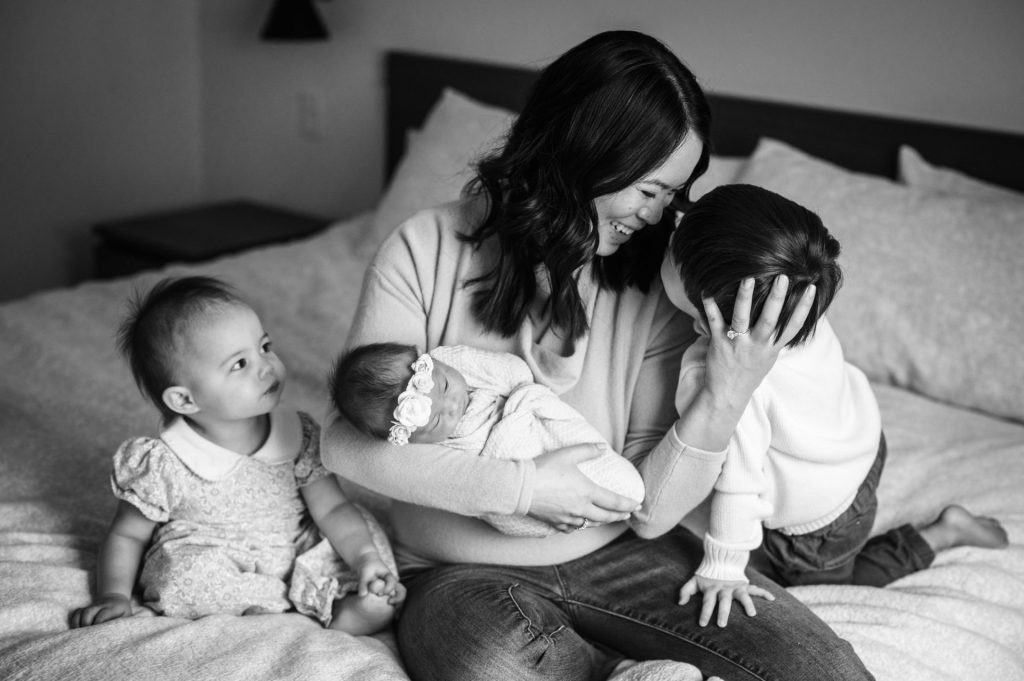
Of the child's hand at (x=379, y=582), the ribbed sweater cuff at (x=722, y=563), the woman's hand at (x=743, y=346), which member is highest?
the woman's hand at (x=743, y=346)

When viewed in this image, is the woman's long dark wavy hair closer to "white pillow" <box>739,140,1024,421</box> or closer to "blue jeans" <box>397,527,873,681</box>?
"blue jeans" <box>397,527,873,681</box>

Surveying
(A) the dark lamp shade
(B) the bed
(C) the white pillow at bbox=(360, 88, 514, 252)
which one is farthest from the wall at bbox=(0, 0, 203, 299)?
(C) the white pillow at bbox=(360, 88, 514, 252)

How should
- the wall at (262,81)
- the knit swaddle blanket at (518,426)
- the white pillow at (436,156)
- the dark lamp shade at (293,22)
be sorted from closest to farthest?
the knit swaddle blanket at (518,426)
the wall at (262,81)
the white pillow at (436,156)
the dark lamp shade at (293,22)

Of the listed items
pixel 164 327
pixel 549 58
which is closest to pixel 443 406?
pixel 164 327

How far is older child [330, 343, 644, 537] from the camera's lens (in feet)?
4.07

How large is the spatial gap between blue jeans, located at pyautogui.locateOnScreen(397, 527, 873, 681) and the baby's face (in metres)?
0.20

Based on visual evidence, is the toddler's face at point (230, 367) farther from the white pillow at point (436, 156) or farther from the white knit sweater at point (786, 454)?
the white pillow at point (436, 156)

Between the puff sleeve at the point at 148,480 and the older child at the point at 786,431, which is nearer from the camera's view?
the older child at the point at 786,431

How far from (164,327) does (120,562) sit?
330mm

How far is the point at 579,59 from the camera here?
50.5 inches

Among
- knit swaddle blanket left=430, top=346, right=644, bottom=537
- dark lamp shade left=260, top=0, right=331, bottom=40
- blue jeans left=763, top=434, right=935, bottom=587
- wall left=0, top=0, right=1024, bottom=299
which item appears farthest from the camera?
dark lamp shade left=260, top=0, right=331, bottom=40

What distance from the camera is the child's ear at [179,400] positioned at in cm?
132

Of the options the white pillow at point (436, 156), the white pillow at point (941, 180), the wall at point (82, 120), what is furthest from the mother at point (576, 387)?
the wall at point (82, 120)

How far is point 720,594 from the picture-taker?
49.6 inches
